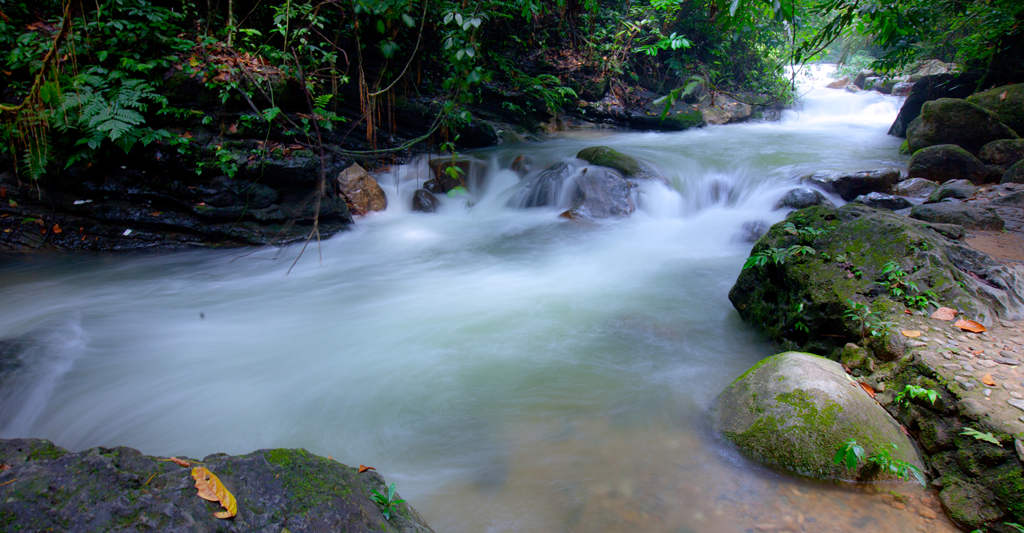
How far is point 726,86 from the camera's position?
15977 millimetres

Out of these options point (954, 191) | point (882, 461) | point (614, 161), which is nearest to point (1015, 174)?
point (954, 191)

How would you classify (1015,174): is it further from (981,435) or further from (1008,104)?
(981,435)

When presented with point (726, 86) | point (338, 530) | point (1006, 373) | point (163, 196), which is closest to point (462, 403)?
point (338, 530)

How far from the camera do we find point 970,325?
2.92m

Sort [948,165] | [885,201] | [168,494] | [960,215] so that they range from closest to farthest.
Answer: [168,494] → [960,215] → [885,201] → [948,165]

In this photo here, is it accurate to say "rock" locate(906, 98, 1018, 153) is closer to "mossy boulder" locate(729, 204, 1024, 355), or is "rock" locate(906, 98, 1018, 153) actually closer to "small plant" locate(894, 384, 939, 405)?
"mossy boulder" locate(729, 204, 1024, 355)

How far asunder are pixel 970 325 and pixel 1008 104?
8.86 meters

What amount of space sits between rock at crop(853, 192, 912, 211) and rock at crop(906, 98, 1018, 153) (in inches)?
120

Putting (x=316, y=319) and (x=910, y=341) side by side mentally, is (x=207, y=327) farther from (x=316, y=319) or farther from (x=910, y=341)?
(x=910, y=341)

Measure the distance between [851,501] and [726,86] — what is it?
16.6 meters

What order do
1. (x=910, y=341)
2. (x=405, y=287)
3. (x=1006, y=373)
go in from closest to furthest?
(x=1006, y=373) < (x=910, y=341) < (x=405, y=287)

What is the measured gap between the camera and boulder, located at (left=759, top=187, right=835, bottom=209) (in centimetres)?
698

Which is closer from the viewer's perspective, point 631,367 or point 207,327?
point 631,367

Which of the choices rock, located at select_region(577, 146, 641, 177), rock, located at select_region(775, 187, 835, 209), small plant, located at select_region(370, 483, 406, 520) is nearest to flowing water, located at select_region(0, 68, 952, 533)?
rock, located at select_region(775, 187, 835, 209)
